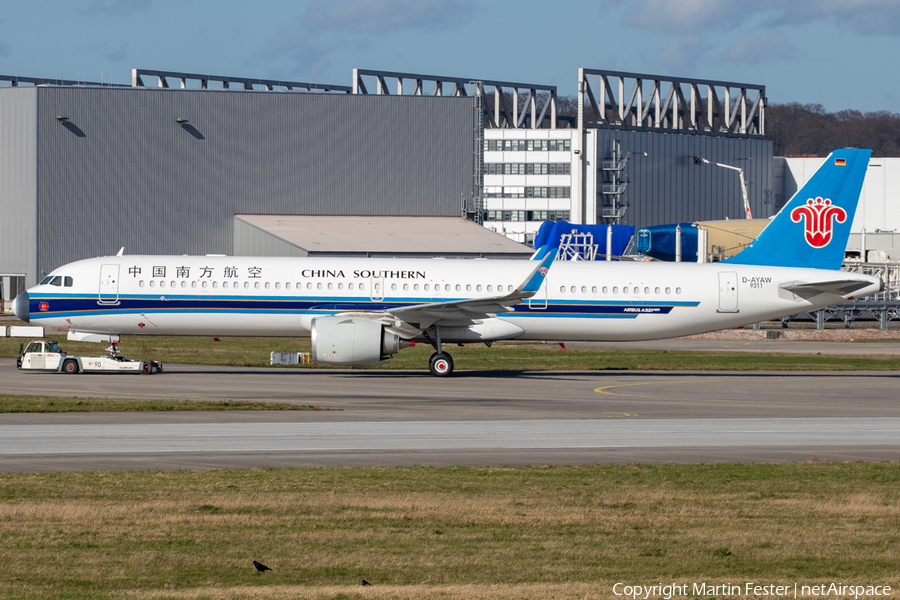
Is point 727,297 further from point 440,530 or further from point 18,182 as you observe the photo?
point 18,182

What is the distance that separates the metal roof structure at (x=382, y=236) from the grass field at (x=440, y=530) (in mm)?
58564

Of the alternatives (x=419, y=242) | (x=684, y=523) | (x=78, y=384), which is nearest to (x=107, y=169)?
(x=419, y=242)

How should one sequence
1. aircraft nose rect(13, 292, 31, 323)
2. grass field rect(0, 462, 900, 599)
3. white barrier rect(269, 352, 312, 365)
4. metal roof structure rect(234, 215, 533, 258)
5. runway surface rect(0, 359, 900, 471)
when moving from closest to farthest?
grass field rect(0, 462, 900, 599), runway surface rect(0, 359, 900, 471), aircraft nose rect(13, 292, 31, 323), white barrier rect(269, 352, 312, 365), metal roof structure rect(234, 215, 533, 258)

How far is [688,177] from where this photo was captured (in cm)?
13412

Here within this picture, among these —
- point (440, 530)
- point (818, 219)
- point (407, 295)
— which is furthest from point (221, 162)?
point (440, 530)

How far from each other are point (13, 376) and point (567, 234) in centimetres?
6495

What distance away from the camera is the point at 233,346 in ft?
178

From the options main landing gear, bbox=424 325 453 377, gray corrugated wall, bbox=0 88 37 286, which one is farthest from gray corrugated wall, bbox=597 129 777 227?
main landing gear, bbox=424 325 453 377

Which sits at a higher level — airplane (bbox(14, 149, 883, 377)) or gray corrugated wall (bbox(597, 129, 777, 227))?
gray corrugated wall (bbox(597, 129, 777, 227))

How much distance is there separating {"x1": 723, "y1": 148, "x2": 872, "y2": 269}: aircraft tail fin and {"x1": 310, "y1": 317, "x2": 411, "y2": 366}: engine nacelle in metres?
15.0

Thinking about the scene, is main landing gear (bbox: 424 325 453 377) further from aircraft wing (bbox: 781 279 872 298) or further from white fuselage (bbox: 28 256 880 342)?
aircraft wing (bbox: 781 279 872 298)

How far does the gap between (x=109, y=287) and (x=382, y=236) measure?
140 feet

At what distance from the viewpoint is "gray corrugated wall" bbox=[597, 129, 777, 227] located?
12912 cm

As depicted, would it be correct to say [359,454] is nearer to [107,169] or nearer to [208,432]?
Answer: [208,432]
